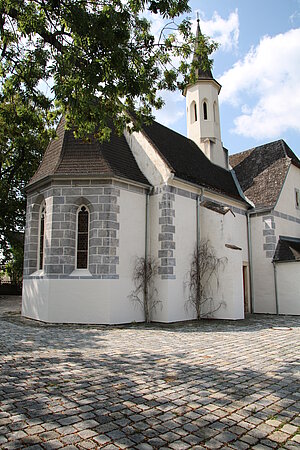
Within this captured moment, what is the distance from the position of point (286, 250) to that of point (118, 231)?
9.06 m

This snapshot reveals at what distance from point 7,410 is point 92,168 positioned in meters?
9.84

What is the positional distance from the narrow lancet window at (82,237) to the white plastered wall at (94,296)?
765 mm

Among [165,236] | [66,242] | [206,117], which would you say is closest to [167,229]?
[165,236]

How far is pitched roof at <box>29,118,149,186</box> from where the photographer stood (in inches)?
503

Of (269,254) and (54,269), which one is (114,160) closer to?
(54,269)

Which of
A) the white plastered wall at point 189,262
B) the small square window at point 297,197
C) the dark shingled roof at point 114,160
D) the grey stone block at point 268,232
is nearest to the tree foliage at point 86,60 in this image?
the dark shingled roof at point 114,160

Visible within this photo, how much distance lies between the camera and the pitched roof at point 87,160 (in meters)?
12.8

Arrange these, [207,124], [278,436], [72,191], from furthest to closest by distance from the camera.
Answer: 1. [207,124]
2. [72,191]
3. [278,436]

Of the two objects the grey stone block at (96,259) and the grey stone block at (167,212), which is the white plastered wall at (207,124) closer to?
the grey stone block at (167,212)

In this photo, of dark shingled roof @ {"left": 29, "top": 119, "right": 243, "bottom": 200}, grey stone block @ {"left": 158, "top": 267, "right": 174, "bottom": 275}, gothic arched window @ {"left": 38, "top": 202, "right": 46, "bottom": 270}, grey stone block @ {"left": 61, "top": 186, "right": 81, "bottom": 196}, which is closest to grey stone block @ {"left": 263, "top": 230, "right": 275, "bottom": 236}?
dark shingled roof @ {"left": 29, "top": 119, "right": 243, "bottom": 200}

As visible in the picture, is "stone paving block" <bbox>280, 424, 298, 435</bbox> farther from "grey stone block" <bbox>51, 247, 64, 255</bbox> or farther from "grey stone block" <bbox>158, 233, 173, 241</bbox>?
"grey stone block" <bbox>51, 247, 64, 255</bbox>

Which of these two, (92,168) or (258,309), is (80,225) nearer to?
(92,168)

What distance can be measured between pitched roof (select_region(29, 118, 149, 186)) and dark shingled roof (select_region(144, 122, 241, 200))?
1.44m

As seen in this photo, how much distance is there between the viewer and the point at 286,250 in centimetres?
1686
